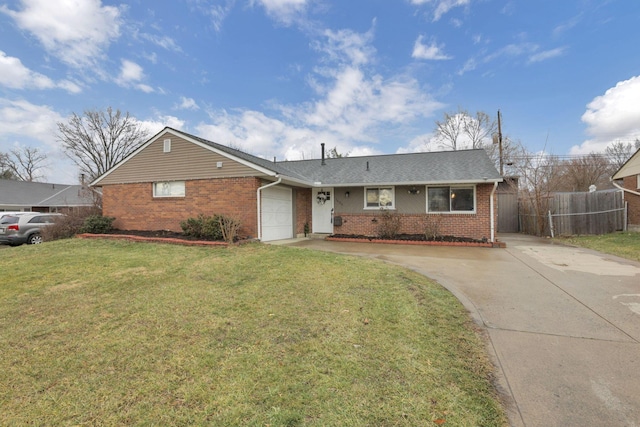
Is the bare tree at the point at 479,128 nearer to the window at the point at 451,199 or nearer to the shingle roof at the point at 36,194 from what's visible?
the window at the point at 451,199

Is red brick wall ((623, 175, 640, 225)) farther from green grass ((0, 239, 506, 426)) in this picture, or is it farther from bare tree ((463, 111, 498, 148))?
green grass ((0, 239, 506, 426))

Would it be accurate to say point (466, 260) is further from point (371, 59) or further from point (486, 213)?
point (371, 59)

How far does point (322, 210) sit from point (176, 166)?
649 centimetres

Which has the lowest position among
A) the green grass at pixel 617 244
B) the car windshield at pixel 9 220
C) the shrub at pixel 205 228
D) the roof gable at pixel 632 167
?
the green grass at pixel 617 244

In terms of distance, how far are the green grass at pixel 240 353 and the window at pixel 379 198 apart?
7.34m

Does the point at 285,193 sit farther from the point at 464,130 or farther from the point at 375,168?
the point at 464,130

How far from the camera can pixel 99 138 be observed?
29906 mm

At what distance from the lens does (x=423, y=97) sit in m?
15.8

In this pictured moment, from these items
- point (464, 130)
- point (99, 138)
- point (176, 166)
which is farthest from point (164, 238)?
point (99, 138)

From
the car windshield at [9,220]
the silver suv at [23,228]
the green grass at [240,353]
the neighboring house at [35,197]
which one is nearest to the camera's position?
the green grass at [240,353]

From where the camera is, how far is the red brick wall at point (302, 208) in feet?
43.6

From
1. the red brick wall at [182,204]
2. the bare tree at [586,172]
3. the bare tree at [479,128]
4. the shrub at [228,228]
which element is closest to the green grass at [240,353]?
the shrub at [228,228]

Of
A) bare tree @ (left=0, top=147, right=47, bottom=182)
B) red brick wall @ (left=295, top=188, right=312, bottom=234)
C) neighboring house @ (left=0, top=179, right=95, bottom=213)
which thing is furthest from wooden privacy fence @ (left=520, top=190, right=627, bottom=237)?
bare tree @ (left=0, top=147, right=47, bottom=182)

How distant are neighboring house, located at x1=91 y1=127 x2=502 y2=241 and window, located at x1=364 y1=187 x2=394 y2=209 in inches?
1.7
